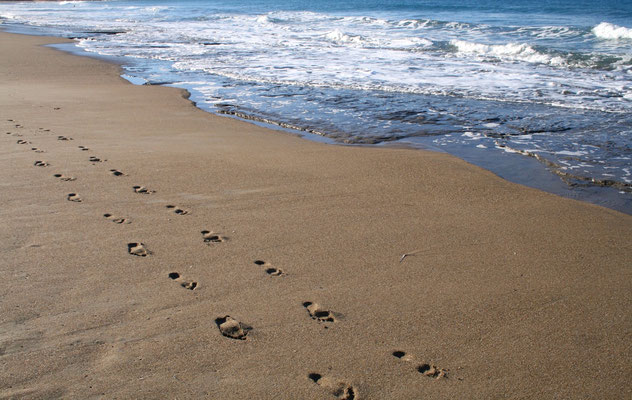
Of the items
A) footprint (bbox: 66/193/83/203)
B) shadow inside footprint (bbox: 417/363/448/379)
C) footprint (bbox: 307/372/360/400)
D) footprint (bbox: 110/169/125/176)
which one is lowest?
shadow inside footprint (bbox: 417/363/448/379)

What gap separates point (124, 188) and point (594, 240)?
369cm

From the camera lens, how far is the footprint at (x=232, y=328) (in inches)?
101

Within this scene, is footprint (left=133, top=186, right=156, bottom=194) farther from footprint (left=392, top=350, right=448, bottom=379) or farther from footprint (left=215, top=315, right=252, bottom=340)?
footprint (left=392, top=350, right=448, bottom=379)

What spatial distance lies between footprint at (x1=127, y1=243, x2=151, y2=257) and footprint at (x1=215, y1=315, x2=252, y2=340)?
897mm

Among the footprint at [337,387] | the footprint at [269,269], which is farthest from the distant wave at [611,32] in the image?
the footprint at [337,387]

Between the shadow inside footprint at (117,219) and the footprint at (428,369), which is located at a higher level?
the shadow inside footprint at (117,219)

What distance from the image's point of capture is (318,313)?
9.19ft

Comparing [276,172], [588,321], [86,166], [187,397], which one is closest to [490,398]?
[588,321]

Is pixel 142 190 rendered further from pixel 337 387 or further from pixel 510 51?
pixel 510 51

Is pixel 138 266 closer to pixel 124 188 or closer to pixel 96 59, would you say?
pixel 124 188

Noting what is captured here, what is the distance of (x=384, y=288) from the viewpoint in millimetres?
3078

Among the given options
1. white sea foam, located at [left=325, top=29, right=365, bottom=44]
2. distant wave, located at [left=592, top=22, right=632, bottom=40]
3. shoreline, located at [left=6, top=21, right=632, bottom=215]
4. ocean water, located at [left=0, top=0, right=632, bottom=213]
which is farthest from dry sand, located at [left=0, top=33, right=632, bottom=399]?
distant wave, located at [left=592, top=22, right=632, bottom=40]

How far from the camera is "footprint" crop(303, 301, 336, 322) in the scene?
108 inches

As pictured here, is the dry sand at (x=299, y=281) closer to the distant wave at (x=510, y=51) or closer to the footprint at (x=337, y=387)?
the footprint at (x=337, y=387)
